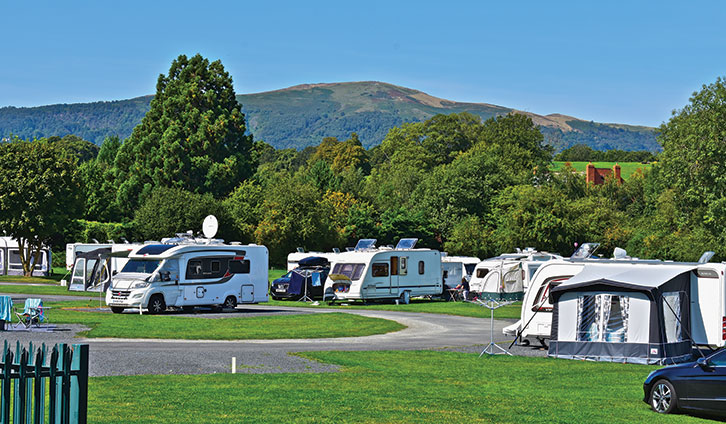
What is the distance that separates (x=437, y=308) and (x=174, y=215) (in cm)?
3135

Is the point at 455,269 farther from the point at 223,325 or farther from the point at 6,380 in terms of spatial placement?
the point at 6,380

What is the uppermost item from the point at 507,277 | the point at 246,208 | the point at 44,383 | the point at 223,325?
the point at 246,208

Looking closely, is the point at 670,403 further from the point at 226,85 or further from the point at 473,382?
the point at 226,85

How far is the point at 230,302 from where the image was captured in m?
35.9

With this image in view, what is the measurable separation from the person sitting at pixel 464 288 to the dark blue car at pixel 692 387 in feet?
108

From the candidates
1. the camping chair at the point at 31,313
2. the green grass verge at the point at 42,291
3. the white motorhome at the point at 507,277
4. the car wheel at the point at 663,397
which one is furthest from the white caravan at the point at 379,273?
the car wheel at the point at 663,397

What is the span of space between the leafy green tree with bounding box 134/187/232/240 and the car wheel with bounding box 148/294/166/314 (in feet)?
107

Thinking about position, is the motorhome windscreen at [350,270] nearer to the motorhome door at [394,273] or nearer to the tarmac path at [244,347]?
the motorhome door at [394,273]

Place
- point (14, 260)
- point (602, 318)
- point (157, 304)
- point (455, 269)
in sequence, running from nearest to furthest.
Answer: point (602, 318), point (157, 304), point (455, 269), point (14, 260)

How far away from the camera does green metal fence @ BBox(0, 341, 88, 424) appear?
8.14 meters

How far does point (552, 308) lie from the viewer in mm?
23688

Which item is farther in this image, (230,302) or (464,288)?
(464,288)

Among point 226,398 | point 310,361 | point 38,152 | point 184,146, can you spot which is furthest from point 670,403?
point 184,146

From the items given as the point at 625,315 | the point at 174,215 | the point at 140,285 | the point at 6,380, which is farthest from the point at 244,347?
the point at 174,215
